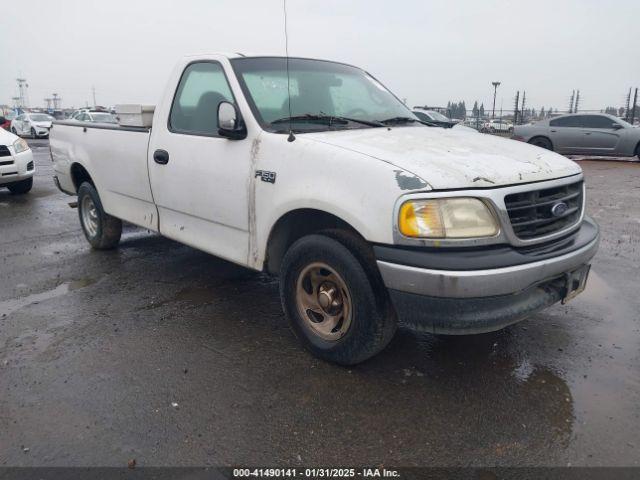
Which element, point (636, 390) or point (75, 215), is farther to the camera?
point (75, 215)

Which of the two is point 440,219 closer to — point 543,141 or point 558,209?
point 558,209

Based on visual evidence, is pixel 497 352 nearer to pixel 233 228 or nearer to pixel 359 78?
pixel 233 228

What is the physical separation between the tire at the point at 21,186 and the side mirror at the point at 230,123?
800 cm

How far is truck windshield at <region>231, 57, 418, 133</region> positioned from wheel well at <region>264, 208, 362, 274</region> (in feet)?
1.95

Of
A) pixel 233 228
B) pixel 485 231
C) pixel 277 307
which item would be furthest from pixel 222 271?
pixel 485 231

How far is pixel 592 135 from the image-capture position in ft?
51.2

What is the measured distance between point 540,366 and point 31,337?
3459mm

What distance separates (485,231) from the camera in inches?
102

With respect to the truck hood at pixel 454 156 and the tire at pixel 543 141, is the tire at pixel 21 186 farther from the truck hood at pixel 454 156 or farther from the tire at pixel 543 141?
the tire at pixel 543 141

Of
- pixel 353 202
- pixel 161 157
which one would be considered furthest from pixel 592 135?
pixel 353 202

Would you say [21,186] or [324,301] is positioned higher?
[324,301]

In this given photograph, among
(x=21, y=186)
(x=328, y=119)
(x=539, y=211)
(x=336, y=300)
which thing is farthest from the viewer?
(x=21, y=186)

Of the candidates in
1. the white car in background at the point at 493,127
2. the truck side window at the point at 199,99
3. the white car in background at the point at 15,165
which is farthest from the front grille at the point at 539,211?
the white car in background at the point at 493,127

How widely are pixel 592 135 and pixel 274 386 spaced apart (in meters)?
15.8
